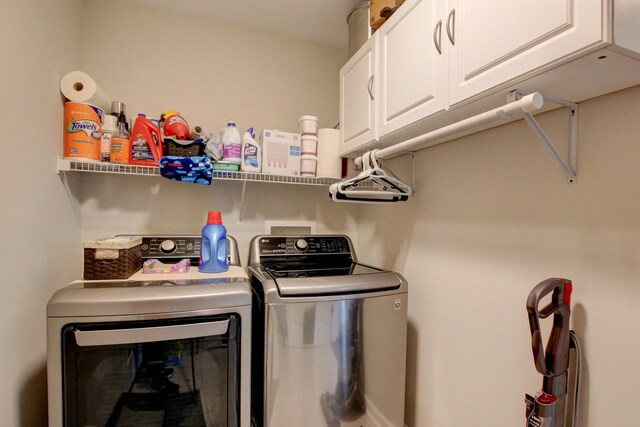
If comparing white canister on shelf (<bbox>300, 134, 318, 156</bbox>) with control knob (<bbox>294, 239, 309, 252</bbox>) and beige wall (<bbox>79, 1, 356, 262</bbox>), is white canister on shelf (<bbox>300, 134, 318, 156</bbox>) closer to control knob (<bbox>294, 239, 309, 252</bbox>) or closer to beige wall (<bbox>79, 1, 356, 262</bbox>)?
beige wall (<bbox>79, 1, 356, 262</bbox>)

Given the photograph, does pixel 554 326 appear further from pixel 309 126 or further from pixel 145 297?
pixel 309 126

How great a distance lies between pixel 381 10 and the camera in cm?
137

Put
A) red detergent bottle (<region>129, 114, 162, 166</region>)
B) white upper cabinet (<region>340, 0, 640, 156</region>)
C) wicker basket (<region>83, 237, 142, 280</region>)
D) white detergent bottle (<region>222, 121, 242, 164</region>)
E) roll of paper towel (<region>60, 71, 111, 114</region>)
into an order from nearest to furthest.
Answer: white upper cabinet (<region>340, 0, 640, 156</region>) → wicker basket (<region>83, 237, 142, 280</region>) → roll of paper towel (<region>60, 71, 111, 114</region>) → red detergent bottle (<region>129, 114, 162, 166</region>) → white detergent bottle (<region>222, 121, 242, 164</region>)

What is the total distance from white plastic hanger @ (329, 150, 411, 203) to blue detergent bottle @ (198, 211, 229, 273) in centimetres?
56

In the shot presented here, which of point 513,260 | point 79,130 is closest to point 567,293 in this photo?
point 513,260

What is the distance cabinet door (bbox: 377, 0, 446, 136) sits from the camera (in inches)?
40.9

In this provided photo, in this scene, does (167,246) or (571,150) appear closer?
(571,150)

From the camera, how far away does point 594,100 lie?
87cm

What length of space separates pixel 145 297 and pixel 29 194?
0.59 m

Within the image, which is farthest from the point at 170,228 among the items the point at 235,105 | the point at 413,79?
the point at 413,79

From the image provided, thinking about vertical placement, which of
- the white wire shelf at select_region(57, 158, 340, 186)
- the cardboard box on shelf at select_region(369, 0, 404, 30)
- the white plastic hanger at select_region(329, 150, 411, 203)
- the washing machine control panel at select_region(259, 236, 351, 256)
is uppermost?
the cardboard box on shelf at select_region(369, 0, 404, 30)

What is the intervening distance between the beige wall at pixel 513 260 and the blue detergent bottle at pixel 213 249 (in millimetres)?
949

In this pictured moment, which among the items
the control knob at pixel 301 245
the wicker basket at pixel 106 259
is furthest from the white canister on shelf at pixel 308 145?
the wicker basket at pixel 106 259

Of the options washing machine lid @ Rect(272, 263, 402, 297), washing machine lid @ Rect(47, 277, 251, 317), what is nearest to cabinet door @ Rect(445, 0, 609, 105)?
washing machine lid @ Rect(272, 263, 402, 297)
